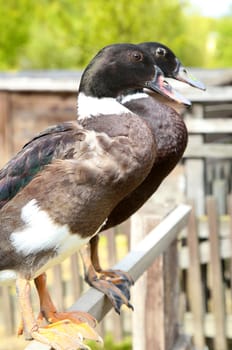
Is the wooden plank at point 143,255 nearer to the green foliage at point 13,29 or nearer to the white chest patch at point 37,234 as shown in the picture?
the white chest patch at point 37,234

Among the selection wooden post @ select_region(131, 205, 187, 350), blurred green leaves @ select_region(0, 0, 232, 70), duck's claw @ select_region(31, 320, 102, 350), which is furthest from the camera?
blurred green leaves @ select_region(0, 0, 232, 70)

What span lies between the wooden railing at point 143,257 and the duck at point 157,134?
0.22ft

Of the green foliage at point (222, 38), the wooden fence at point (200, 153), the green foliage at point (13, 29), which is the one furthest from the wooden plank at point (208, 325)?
the green foliage at point (222, 38)

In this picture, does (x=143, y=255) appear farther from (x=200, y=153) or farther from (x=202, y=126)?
(x=202, y=126)

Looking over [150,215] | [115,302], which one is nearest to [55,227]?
[115,302]

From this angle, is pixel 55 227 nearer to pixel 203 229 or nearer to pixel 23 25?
pixel 203 229

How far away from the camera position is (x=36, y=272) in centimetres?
149

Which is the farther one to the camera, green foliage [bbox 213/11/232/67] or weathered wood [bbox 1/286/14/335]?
green foliage [bbox 213/11/232/67]

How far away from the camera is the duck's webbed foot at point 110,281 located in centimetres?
177

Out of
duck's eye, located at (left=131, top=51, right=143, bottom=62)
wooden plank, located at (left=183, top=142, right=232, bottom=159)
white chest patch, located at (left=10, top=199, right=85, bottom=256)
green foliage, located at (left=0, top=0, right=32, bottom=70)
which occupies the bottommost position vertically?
green foliage, located at (left=0, top=0, right=32, bottom=70)

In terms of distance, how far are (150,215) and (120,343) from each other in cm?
144

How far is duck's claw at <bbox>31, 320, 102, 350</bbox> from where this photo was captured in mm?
1414

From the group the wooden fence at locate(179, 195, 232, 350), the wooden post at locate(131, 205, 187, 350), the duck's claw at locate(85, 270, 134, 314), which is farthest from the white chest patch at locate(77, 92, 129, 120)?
the wooden fence at locate(179, 195, 232, 350)

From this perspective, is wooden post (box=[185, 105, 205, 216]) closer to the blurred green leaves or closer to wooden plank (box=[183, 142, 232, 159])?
wooden plank (box=[183, 142, 232, 159])
